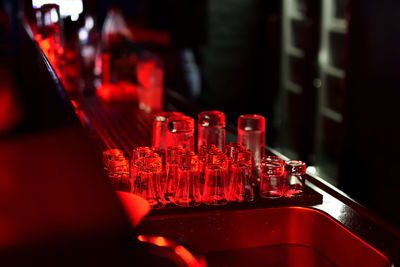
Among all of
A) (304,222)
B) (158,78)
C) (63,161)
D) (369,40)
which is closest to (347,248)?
(304,222)

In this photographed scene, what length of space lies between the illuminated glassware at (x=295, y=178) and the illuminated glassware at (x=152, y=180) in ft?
1.11

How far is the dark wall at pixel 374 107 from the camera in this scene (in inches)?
126

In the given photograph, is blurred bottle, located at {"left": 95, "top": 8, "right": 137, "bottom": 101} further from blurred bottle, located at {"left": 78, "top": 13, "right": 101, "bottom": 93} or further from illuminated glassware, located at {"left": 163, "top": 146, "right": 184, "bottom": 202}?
illuminated glassware, located at {"left": 163, "top": 146, "right": 184, "bottom": 202}

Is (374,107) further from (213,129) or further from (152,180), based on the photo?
(152,180)

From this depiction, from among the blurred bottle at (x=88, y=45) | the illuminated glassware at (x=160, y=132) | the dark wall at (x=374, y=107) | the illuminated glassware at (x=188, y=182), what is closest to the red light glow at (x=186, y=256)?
the illuminated glassware at (x=188, y=182)

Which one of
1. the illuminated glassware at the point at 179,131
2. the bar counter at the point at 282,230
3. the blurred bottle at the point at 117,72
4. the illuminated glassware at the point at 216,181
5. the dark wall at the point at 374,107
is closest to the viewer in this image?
the bar counter at the point at 282,230

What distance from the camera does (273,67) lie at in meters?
5.09

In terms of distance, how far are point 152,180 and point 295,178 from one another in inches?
15.0

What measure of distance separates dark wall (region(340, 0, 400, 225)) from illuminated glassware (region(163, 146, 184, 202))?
2225 mm

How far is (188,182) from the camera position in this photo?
1.31m

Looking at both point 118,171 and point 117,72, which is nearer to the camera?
point 118,171

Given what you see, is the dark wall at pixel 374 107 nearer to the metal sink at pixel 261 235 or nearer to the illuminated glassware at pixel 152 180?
the metal sink at pixel 261 235

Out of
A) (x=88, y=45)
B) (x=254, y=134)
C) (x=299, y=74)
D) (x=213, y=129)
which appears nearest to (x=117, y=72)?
(x=88, y=45)

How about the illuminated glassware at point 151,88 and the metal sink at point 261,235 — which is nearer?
the metal sink at point 261,235
